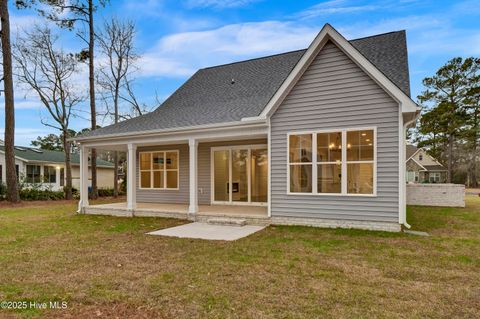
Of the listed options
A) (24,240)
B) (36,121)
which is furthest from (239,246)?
(36,121)

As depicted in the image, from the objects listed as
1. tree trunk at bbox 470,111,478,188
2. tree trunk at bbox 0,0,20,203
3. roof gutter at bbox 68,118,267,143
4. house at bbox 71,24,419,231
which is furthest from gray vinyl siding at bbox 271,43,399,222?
tree trunk at bbox 470,111,478,188

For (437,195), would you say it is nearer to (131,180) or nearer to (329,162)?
(329,162)

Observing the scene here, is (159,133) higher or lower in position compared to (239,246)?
higher

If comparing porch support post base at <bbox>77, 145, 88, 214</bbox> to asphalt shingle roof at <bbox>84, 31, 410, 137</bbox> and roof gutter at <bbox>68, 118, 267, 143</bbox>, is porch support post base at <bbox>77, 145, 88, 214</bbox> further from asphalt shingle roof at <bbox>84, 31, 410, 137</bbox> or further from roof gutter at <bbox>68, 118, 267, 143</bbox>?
asphalt shingle roof at <bbox>84, 31, 410, 137</bbox>

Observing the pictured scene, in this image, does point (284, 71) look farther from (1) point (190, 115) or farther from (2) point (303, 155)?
(2) point (303, 155)

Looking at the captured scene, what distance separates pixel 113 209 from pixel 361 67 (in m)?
9.23

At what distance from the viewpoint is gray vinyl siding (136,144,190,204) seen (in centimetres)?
1205

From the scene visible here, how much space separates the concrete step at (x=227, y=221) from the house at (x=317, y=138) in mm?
204

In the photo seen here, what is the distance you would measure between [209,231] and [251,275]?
3436 mm

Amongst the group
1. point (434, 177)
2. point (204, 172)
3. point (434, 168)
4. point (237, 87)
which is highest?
point (237, 87)

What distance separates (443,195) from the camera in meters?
13.2

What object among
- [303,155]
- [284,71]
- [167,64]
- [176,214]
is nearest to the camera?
[303,155]

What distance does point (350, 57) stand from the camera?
23.8 ft

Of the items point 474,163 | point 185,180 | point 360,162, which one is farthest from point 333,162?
point 474,163
